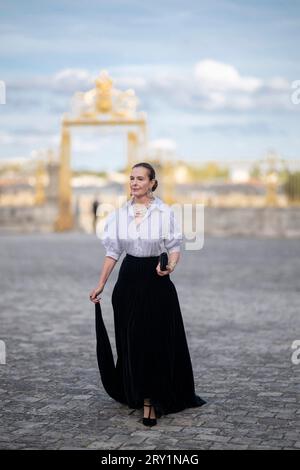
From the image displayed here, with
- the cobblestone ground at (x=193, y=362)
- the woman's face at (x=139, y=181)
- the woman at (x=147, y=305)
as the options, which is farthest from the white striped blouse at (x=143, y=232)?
the cobblestone ground at (x=193, y=362)

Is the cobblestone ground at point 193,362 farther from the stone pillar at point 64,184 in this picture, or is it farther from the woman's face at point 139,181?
the stone pillar at point 64,184

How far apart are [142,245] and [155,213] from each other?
0.24 m

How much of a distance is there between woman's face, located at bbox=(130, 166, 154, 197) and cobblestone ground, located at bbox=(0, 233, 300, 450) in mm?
1517

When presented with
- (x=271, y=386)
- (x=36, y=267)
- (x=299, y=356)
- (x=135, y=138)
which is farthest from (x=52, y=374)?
(x=135, y=138)

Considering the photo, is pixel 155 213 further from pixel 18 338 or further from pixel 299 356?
pixel 18 338

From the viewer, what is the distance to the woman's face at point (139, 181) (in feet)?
17.6

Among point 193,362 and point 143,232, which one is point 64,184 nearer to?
point 193,362

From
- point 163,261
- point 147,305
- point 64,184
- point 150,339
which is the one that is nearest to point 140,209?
point 163,261

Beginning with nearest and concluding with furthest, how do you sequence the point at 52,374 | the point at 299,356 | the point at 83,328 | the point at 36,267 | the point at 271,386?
the point at 271,386 → the point at 52,374 → the point at 299,356 → the point at 83,328 → the point at 36,267

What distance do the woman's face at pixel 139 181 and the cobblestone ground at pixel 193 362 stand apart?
1517 mm

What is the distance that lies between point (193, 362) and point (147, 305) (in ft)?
6.33

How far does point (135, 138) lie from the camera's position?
88.7 feet

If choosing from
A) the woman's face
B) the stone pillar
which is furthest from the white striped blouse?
the stone pillar

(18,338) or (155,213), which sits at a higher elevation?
(155,213)
